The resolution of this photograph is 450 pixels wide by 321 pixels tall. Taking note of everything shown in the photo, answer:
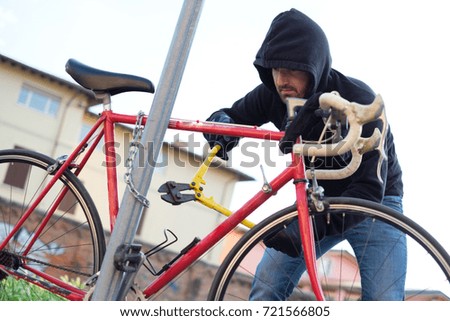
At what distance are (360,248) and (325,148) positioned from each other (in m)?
0.54

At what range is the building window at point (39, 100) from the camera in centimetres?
2277

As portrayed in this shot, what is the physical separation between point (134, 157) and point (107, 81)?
40cm

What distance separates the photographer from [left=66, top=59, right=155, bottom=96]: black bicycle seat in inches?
105

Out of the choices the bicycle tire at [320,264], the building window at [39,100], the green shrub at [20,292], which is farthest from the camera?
the building window at [39,100]

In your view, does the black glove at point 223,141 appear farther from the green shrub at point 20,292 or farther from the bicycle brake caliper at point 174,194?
the green shrub at point 20,292

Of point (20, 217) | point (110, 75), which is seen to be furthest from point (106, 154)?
point (20, 217)

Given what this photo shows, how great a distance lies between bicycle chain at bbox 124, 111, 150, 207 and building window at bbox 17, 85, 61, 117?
2115cm

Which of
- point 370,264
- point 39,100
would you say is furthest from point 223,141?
point 39,100

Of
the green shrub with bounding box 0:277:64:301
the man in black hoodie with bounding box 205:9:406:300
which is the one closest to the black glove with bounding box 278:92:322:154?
the man in black hoodie with bounding box 205:9:406:300

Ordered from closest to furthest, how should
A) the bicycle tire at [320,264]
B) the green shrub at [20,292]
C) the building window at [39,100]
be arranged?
1. the bicycle tire at [320,264]
2. the green shrub at [20,292]
3. the building window at [39,100]

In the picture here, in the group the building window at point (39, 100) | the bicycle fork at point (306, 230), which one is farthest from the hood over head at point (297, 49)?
the building window at point (39, 100)

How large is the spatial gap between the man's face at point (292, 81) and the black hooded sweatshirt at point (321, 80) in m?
0.03

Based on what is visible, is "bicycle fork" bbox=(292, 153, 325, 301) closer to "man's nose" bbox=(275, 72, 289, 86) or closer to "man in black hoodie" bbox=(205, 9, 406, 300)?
"man in black hoodie" bbox=(205, 9, 406, 300)

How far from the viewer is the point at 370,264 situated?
2.55 m
